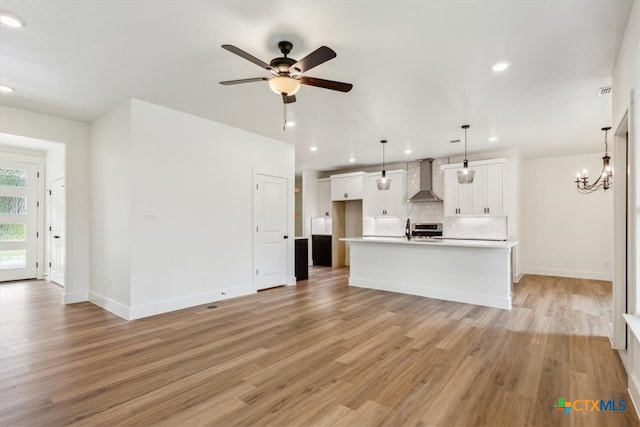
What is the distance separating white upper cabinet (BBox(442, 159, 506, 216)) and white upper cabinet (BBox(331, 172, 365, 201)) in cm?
215

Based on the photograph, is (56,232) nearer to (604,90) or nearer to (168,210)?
(168,210)

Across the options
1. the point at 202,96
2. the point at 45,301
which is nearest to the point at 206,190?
the point at 202,96

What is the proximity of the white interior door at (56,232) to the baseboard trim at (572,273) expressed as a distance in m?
10.3

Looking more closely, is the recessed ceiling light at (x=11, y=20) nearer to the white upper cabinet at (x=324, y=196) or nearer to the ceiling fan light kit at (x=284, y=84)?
the ceiling fan light kit at (x=284, y=84)

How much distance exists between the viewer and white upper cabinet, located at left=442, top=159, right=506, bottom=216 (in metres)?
6.72

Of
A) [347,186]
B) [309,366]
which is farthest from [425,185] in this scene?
[309,366]

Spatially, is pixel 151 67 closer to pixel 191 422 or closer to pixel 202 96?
pixel 202 96

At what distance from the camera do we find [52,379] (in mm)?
2561

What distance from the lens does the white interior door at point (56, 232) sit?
6.16 metres

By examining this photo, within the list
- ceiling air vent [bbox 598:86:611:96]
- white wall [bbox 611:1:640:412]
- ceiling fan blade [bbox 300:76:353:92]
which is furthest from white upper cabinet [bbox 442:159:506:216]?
ceiling fan blade [bbox 300:76:353:92]

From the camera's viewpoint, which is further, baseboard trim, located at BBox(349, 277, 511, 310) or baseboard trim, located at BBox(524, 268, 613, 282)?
baseboard trim, located at BBox(524, 268, 613, 282)

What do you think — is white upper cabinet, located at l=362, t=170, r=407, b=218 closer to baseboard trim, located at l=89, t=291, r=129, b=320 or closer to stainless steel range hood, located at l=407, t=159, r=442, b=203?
stainless steel range hood, located at l=407, t=159, r=442, b=203

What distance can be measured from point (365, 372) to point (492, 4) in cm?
300

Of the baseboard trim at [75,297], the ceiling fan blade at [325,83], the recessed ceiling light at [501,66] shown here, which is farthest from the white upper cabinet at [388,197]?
the baseboard trim at [75,297]
